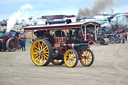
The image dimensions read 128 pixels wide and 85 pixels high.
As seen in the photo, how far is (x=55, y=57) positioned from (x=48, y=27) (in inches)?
52.4

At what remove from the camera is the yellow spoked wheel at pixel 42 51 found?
14789 millimetres

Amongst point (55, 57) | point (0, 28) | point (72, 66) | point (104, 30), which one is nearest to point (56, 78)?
point (72, 66)

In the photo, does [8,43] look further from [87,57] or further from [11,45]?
[87,57]

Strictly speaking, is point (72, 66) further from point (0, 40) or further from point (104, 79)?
point (0, 40)

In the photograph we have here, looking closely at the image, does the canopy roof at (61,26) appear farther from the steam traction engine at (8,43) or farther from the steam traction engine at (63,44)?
the steam traction engine at (8,43)

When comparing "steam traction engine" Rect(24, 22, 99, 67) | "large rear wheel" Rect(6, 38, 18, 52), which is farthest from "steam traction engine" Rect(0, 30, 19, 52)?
"steam traction engine" Rect(24, 22, 99, 67)

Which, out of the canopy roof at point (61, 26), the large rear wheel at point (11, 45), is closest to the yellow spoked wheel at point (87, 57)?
the canopy roof at point (61, 26)

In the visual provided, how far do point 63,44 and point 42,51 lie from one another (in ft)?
3.20

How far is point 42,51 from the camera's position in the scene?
15.1 m

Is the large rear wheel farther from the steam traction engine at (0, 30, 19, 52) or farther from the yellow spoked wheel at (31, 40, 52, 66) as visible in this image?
the yellow spoked wheel at (31, 40, 52, 66)

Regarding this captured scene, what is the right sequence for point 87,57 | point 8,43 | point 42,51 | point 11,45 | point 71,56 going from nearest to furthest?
point 71,56
point 87,57
point 42,51
point 8,43
point 11,45

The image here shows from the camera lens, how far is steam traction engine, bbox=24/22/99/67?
1437cm

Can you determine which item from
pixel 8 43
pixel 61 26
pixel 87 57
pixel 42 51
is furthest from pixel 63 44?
pixel 8 43

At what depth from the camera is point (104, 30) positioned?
41.3m
